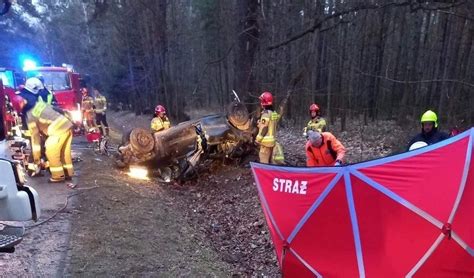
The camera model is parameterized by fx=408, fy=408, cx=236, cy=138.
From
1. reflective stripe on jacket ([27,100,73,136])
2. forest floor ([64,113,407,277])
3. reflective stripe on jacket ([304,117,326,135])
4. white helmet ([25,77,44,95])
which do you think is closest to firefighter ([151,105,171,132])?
forest floor ([64,113,407,277])

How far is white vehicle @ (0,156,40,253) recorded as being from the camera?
3.06m

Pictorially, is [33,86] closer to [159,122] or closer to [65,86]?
[159,122]

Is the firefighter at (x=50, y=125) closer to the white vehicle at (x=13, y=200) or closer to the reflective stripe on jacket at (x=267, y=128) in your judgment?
the reflective stripe on jacket at (x=267, y=128)

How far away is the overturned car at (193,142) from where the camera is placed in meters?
9.34

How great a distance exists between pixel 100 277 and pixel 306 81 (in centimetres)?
1414

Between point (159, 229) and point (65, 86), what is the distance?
1025 centimetres

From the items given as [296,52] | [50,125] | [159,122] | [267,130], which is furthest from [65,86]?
[296,52]

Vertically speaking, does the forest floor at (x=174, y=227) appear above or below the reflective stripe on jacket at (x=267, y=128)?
below

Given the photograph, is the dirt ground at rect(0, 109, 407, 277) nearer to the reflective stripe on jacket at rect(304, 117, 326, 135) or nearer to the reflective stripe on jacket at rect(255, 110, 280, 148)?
the reflective stripe on jacket at rect(255, 110, 280, 148)

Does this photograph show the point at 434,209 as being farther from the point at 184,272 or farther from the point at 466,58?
the point at 466,58

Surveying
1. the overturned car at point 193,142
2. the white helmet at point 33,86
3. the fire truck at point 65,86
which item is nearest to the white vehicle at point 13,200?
the white helmet at point 33,86

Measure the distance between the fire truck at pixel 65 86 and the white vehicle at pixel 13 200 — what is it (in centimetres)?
1106

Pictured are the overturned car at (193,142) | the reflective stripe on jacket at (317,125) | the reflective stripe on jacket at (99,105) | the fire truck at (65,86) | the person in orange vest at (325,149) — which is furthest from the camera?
the reflective stripe on jacket at (99,105)

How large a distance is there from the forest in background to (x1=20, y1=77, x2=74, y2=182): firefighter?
5.42 feet
